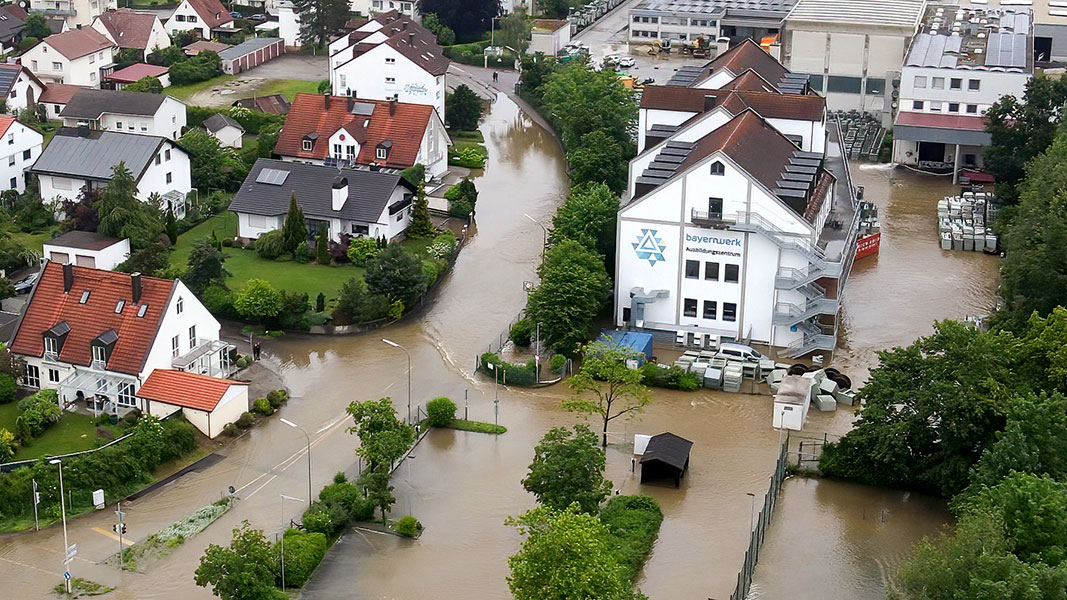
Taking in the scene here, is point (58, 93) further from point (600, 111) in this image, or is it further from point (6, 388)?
point (6, 388)

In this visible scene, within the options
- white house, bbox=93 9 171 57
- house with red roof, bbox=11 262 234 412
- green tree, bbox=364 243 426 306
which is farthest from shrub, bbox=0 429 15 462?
white house, bbox=93 9 171 57

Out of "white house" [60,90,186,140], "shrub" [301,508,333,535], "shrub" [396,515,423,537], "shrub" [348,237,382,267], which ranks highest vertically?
"white house" [60,90,186,140]

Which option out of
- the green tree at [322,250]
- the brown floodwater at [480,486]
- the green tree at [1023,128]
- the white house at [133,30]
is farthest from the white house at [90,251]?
the green tree at [1023,128]

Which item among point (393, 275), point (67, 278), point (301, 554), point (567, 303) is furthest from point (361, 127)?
point (301, 554)

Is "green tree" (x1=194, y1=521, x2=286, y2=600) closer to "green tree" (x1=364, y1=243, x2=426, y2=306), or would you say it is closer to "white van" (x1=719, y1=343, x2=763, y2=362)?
"green tree" (x1=364, y1=243, x2=426, y2=306)

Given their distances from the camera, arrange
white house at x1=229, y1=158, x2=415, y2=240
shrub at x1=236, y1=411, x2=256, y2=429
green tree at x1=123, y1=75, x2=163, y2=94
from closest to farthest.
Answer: shrub at x1=236, y1=411, x2=256, y2=429 < white house at x1=229, y1=158, x2=415, y2=240 < green tree at x1=123, y1=75, x2=163, y2=94

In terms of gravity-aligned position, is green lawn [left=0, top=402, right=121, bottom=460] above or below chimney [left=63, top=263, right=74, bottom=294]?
below
